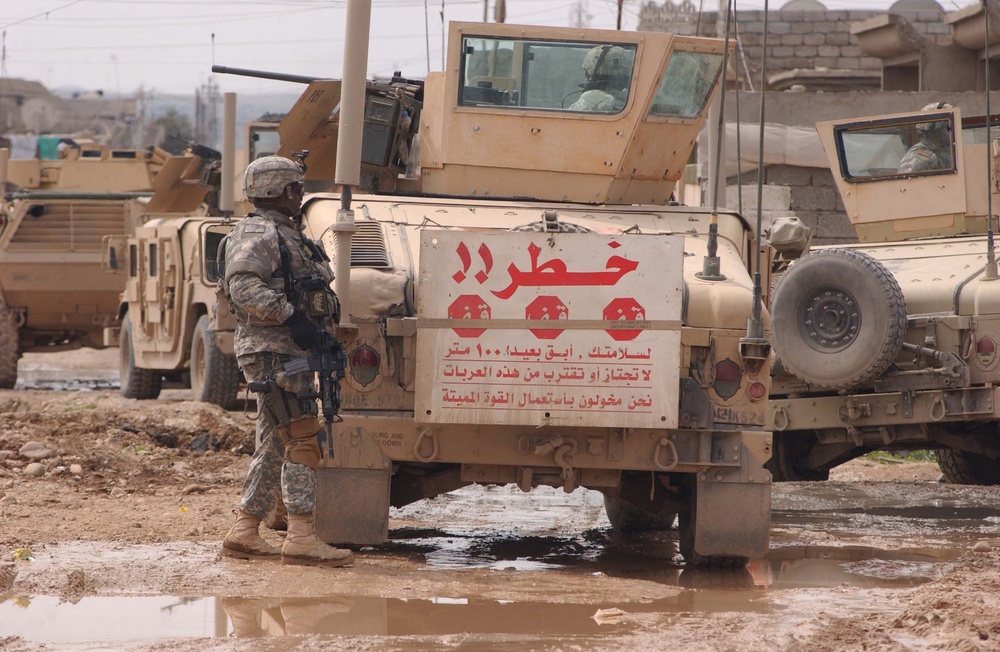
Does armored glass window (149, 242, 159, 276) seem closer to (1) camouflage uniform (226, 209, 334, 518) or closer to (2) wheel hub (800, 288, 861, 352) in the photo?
(2) wheel hub (800, 288, 861, 352)

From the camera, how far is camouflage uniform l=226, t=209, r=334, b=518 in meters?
5.99

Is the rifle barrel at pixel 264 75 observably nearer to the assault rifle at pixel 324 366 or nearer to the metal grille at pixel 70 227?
the assault rifle at pixel 324 366

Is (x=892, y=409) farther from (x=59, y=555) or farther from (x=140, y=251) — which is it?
(x=140, y=251)

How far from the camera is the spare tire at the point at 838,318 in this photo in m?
8.55

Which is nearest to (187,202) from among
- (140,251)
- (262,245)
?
(140,251)

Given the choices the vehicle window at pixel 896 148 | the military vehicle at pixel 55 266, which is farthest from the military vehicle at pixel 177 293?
the vehicle window at pixel 896 148

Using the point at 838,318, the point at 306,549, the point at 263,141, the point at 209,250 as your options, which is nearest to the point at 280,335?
the point at 306,549

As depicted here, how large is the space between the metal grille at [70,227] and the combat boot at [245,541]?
36.7 ft

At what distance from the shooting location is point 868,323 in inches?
339

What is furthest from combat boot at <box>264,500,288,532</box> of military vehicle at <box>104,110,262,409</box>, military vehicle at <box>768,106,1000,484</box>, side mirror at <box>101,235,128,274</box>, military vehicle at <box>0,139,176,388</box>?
military vehicle at <box>0,139,176,388</box>

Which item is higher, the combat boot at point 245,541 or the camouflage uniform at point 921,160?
the camouflage uniform at point 921,160

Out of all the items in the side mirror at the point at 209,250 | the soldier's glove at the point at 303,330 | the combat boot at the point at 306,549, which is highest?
the side mirror at the point at 209,250

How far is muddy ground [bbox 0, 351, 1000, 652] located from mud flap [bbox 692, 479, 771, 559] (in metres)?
0.16

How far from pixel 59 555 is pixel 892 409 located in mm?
4934
